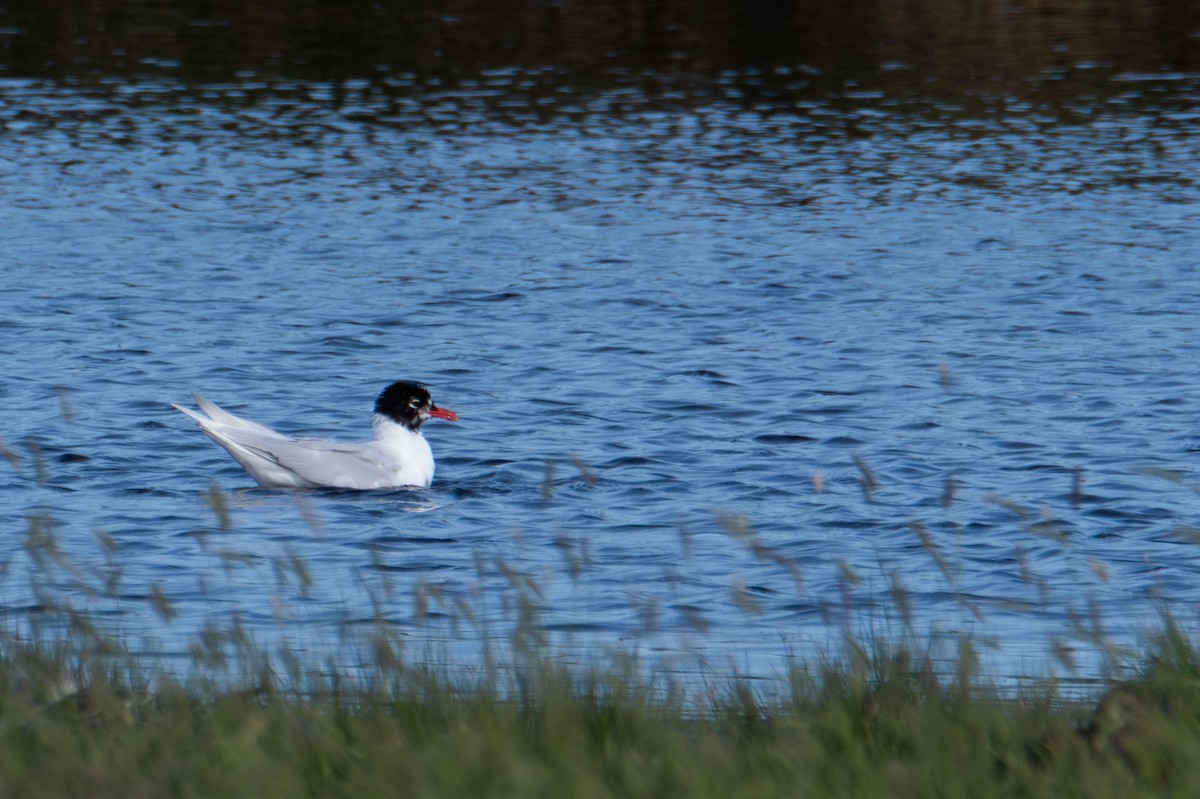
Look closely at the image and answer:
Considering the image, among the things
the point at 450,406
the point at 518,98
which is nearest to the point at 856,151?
the point at 518,98

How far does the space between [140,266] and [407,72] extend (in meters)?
20.6

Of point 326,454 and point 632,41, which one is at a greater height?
point 632,41

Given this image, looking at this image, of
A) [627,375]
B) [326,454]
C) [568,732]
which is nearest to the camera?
[568,732]

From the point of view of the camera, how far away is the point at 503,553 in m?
12.1

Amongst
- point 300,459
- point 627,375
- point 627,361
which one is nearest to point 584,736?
point 300,459

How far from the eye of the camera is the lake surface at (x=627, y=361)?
10234 mm

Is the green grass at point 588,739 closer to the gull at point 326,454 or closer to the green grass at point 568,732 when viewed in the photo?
the green grass at point 568,732

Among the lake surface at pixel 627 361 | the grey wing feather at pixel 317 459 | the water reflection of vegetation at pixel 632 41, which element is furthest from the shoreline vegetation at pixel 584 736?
the water reflection of vegetation at pixel 632 41

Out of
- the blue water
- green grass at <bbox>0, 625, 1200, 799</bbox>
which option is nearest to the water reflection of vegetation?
the blue water

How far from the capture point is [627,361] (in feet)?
59.2

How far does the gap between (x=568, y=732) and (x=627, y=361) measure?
12.3 meters

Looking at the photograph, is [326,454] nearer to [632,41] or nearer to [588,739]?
[588,739]

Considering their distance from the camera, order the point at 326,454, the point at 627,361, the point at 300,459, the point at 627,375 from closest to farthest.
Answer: the point at 300,459 < the point at 326,454 < the point at 627,375 < the point at 627,361

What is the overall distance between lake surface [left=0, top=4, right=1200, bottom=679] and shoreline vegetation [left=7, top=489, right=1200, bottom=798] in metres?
0.29
